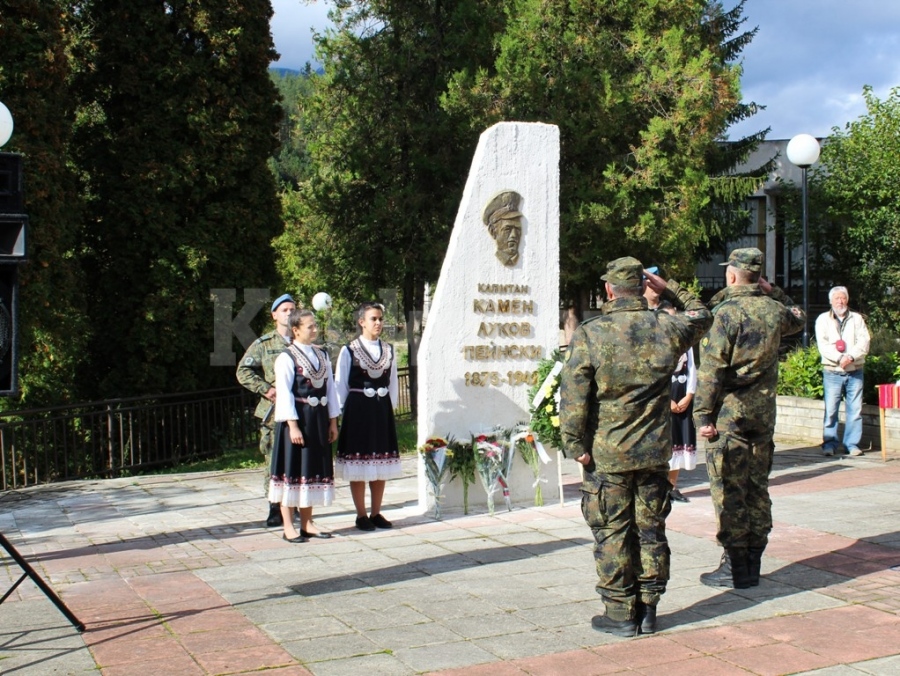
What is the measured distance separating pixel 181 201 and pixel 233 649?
11.4 metres

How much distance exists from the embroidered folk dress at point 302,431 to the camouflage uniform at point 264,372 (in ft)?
2.66

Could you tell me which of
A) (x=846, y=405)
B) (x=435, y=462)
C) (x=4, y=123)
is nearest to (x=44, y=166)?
(x=4, y=123)

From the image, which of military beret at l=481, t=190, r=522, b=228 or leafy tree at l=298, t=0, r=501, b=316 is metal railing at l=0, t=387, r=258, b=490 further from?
military beret at l=481, t=190, r=522, b=228

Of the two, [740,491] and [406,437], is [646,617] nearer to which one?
[740,491]

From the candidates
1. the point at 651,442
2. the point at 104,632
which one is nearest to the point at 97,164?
the point at 104,632

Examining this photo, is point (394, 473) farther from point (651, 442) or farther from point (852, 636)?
point (852, 636)

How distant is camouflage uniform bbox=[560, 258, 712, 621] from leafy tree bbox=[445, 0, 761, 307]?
13.0 metres

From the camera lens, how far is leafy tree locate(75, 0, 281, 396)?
1515 centimetres

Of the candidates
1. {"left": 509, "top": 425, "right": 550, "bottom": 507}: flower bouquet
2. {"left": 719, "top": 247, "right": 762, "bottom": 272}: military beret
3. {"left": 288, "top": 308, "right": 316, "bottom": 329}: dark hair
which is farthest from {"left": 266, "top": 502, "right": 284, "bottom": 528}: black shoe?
{"left": 719, "top": 247, "right": 762, "bottom": 272}: military beret

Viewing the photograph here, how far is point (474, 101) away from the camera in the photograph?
59.9 ft

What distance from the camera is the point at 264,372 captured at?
29.6ft

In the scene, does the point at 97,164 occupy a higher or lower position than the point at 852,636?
higher

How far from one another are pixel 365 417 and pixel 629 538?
3.51m

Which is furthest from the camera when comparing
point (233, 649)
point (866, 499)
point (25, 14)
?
point (25, 14)
